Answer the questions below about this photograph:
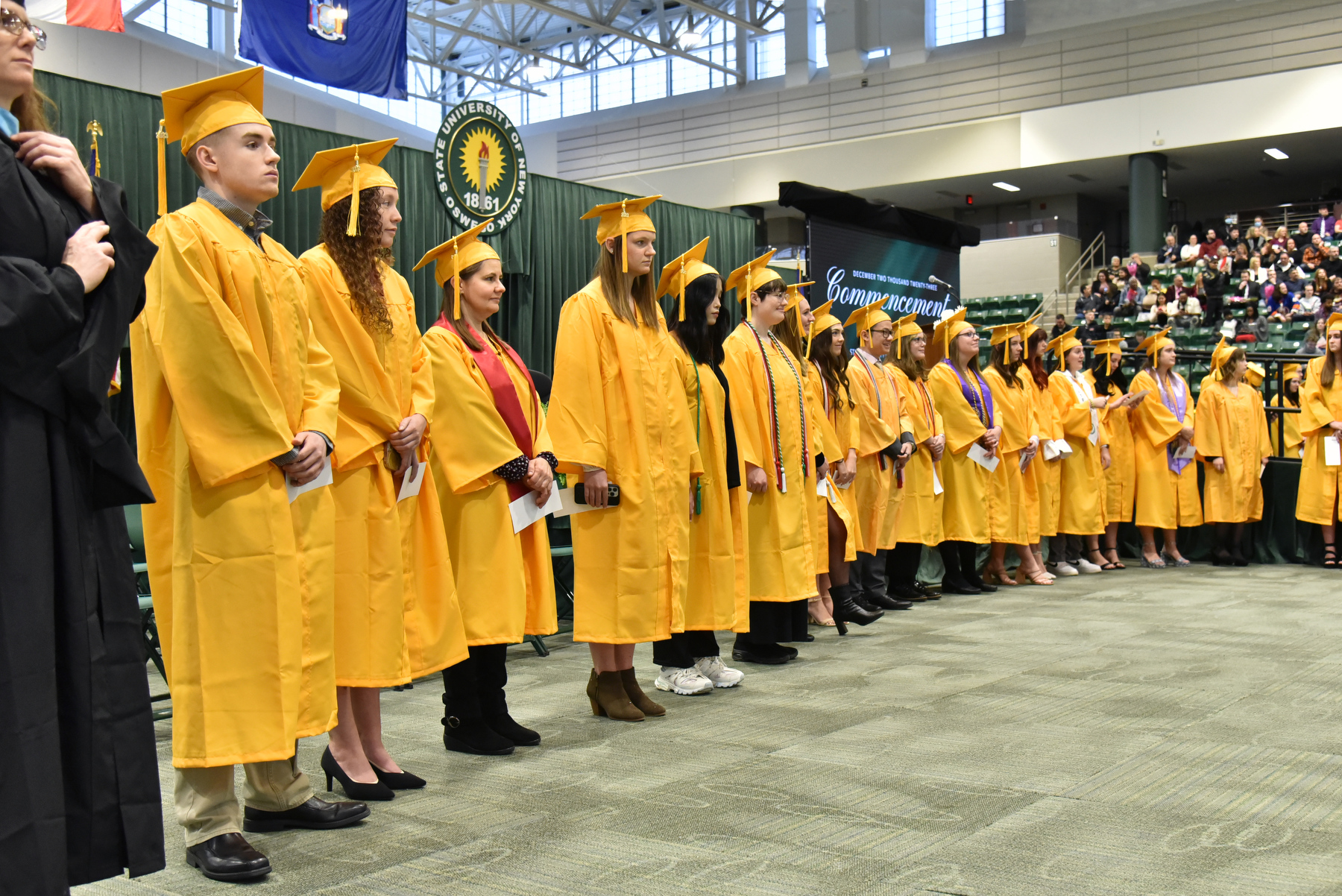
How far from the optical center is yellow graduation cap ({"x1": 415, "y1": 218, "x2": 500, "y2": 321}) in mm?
3871

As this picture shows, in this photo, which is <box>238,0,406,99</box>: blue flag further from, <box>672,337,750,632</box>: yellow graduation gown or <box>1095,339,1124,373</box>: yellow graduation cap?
<box>1095,339,1124,373</box>: yellow graduation cap

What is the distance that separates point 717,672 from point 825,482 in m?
1.44

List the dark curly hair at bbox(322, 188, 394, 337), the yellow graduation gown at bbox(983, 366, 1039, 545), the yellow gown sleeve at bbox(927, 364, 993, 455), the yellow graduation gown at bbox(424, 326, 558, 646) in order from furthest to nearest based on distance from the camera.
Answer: the yellow graduation gown at bbox(983, 366, 1039, 545) → the yellow gown sleeve at bbox(927, 364, 993, 455) → the yellow graduation gown at bbox(424, 326, 558, 646) → the dark curly hair at bbox(322, 188, 394, 337)

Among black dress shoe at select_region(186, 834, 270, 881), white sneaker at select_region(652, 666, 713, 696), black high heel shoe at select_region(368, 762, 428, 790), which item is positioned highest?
black dress shoe at select_region(186, 834, 270, 881)

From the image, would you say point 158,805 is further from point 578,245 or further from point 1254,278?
point 1254,278

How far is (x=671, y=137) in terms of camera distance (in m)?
25.9

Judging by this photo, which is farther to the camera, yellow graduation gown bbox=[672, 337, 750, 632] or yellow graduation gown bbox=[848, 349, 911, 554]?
yellow graduation gown bbox=[848, 349, 911, 554]

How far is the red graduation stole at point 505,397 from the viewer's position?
3.77 metres

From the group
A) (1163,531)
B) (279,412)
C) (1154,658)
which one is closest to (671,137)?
(1163,531)

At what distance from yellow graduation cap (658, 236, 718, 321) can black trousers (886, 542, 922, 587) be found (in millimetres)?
3424

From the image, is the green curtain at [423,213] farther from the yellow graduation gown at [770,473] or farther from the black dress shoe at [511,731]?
the black dress shoe at [511,731]

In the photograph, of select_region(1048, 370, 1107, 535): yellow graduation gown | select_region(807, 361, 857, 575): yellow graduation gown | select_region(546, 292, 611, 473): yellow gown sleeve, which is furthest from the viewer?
select_region(1048, 370, 1107, 535): yellow graduation gown

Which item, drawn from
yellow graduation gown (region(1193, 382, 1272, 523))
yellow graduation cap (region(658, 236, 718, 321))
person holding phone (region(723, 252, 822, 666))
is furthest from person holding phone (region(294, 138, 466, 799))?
yellow graduation gown (region(1193, 382, 1272, 523))

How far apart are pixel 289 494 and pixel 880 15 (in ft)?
76.0
